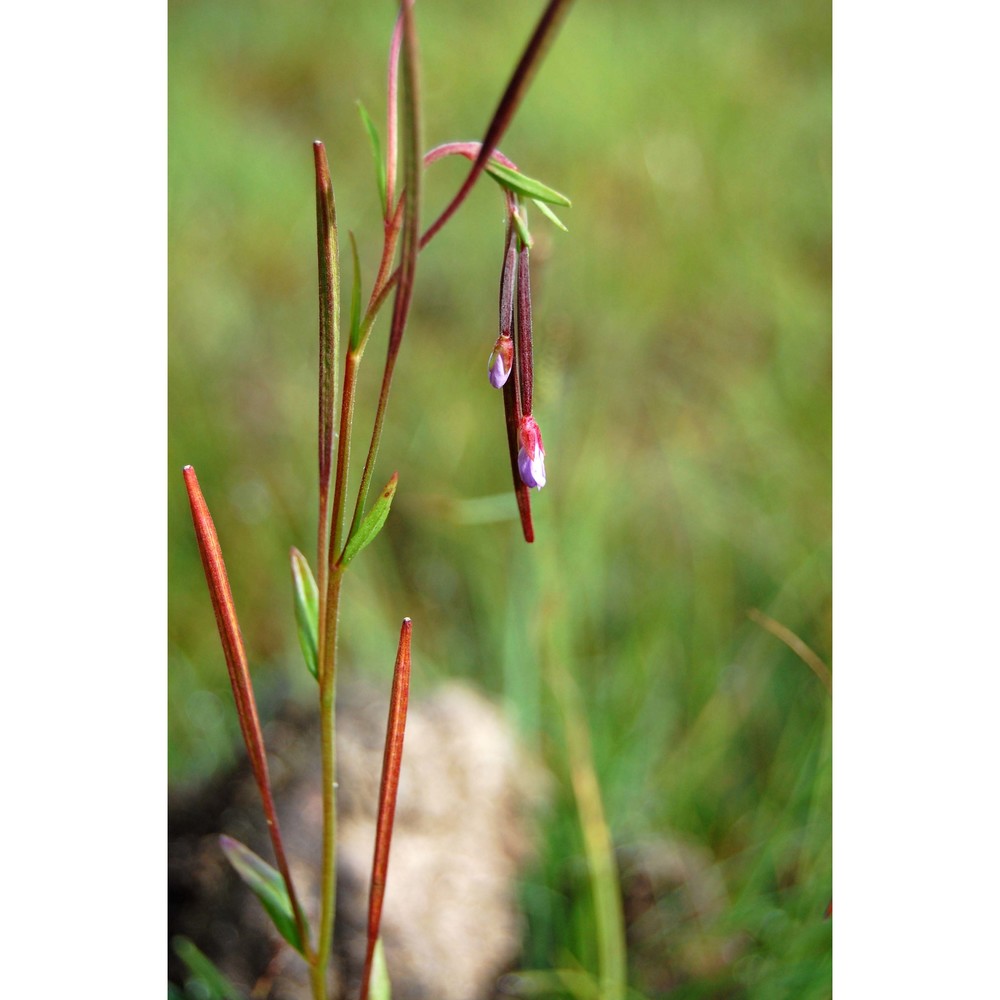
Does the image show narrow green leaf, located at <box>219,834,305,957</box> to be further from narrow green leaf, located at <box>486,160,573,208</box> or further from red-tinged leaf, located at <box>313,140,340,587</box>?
narrow green leaf, located at <box>486,160,573,208</box>

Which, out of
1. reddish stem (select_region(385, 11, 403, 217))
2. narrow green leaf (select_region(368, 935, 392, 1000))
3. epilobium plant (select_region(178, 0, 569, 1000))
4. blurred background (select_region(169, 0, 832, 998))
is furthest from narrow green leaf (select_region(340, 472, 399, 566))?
blurred background (select_region(169, 0, 832, 998))

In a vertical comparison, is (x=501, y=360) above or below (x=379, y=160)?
below

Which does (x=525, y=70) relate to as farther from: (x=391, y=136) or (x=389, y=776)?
(x=389, y=776)

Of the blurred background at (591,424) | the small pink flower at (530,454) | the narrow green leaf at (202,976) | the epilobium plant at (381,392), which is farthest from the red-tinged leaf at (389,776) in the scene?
the blurred background at (591,424)

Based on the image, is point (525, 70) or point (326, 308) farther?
point (326, 308)

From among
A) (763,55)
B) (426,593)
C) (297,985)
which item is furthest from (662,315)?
(297,985)

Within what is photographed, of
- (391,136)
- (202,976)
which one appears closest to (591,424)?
(202,976)
